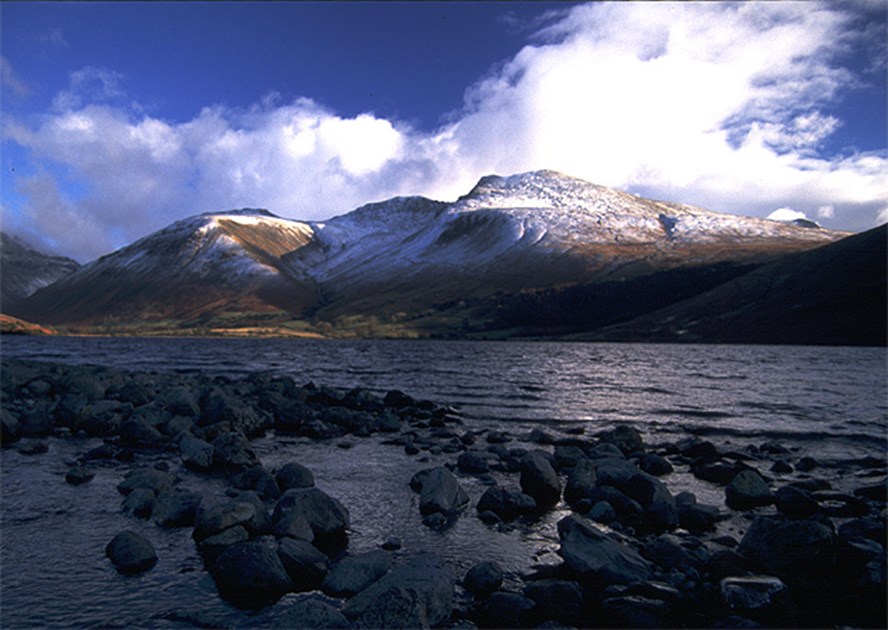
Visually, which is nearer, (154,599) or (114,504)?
(154,599)

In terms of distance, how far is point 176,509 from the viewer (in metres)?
13.5

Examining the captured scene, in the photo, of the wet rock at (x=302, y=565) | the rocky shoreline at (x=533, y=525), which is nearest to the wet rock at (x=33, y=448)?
the rocky shoreline at (x=533, y=525)

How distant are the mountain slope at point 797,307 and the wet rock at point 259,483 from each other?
153810 mm

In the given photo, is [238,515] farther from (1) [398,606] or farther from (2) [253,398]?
(2) [253,398]

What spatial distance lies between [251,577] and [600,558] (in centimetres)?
710

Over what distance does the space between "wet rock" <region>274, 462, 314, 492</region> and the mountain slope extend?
15321 centimetres

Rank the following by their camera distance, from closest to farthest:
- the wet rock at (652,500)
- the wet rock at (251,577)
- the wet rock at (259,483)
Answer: the wet rock at (251,577), the wet rock at (652,500), the wet rock at (259,483)

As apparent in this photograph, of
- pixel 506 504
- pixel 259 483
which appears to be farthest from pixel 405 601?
pixel 259 483

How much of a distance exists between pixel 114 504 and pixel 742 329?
166867 millimetres

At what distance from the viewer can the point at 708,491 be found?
1741 cm

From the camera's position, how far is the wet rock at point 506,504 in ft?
49.1

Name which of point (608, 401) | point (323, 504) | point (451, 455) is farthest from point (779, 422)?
point (323, 504)

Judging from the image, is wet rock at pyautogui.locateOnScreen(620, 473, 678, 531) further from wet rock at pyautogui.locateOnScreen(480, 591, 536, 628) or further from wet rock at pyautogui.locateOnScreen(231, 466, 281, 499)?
wet rock at pyautogui.locateOnScreen(231, 466, 281, 499)

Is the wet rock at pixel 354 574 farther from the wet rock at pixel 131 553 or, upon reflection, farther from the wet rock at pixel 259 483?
the wet rock at pixel 259 483
